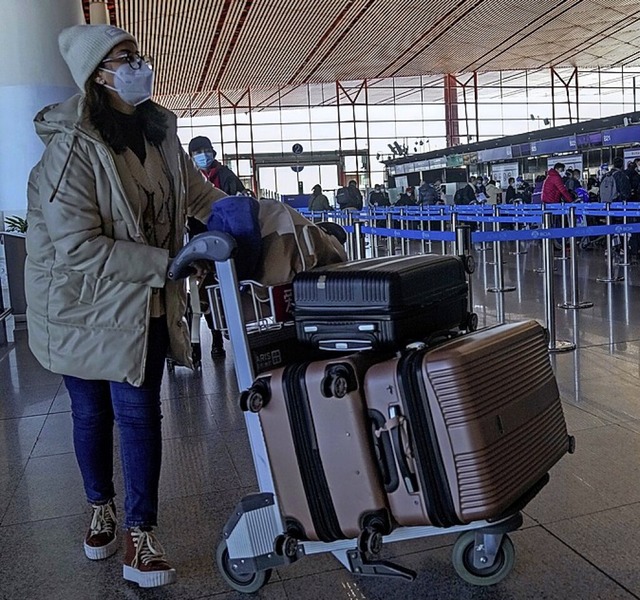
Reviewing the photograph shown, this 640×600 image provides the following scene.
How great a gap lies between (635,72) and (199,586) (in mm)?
34559

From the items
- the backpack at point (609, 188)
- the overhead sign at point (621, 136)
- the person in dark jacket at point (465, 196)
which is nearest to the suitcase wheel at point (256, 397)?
the backpack at point (609, 188)

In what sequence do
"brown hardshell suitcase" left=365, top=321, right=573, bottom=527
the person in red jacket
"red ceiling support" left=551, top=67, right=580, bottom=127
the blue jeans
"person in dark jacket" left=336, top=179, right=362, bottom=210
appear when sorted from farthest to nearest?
"red ceiling support" left=551, top=67, right=580, bottom=127 < "person in dark jacket" left=336, top=179, right=362, bottom=210 < the person in red jacket < the blue jeans < "brown hardshell suitcase" left=365, top=321, right=573, bottom=527

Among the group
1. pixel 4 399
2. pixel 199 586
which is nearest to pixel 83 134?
pixel 199 586

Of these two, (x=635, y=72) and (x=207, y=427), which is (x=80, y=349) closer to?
(x=207, y=427)

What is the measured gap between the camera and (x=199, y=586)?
2377 millimetres

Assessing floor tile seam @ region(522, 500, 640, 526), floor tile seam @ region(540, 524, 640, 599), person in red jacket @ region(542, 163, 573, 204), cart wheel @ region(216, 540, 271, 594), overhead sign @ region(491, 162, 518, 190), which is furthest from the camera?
overhead sign @ region(491, 162, 518, 190)

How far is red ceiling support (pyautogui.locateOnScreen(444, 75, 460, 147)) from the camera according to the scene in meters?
32.3

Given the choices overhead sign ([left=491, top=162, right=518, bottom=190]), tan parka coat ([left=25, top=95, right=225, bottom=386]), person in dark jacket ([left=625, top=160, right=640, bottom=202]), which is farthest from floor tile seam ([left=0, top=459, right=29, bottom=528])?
overhead sign ([left=491, top=162, right=518, bottom=190])

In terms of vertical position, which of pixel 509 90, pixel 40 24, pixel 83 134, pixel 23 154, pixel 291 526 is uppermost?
pixel 509 90

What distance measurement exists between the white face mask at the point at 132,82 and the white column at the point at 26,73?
694cm

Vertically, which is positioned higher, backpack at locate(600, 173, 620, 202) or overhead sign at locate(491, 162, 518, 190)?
overhead sign at locate(491, 162, 518, 190)

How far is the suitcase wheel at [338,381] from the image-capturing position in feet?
6.31

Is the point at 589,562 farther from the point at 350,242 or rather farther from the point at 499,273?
the point at 350,242

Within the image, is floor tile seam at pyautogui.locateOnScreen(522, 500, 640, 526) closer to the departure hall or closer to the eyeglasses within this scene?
the departure hall
